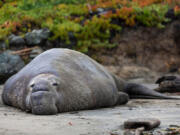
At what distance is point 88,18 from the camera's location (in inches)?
539

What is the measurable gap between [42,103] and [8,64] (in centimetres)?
610

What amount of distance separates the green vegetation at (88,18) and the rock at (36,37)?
0.82 feet

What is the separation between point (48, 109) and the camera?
488 centimetres

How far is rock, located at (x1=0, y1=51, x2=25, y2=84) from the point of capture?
10398 millimetres

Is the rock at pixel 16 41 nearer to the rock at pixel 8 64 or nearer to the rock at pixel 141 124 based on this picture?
the rock at pixel 8 64

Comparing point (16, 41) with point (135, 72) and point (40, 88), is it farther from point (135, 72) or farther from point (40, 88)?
point (40, 88)

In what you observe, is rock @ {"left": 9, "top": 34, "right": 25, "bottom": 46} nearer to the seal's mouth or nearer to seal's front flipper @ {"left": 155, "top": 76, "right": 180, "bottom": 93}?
seal's front flipper @ {"left": 155, "top": 76, "right": 180, "bottom": 93}

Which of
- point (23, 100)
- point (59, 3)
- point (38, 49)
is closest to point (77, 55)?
point (23, 100)

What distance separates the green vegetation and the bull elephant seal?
5.91m

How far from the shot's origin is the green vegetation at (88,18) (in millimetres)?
12719

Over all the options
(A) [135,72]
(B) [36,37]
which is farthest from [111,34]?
(B) [36,37]

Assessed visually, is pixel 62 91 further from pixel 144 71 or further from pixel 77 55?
pixel 144 71

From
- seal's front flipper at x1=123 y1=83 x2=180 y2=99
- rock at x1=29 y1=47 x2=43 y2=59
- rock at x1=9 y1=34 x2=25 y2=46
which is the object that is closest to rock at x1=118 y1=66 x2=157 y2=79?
rock at x1=29 y1=47 x2=43 y2=59

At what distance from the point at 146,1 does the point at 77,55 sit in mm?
8841
